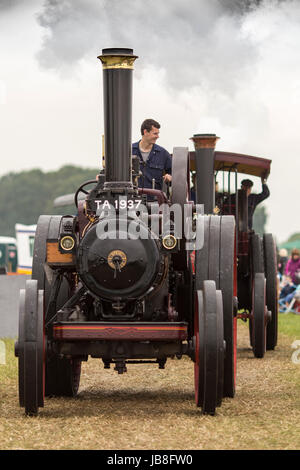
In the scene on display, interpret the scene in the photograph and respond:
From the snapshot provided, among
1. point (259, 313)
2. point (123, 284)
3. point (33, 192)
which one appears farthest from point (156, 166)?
point (33, 192)

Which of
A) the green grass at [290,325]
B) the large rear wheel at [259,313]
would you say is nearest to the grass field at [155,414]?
the large rear wheel at [259,313]

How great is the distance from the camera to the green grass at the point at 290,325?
13.4 m

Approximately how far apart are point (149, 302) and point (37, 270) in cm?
81

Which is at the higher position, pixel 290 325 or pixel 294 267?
pixel 294 267

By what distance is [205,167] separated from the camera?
1066cm

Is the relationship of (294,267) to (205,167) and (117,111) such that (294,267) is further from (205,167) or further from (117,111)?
(117,111)

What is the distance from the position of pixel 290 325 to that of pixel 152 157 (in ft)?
24.1

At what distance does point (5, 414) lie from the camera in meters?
6.31

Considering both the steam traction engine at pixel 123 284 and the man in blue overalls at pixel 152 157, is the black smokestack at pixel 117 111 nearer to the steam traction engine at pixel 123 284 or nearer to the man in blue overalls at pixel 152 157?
the steam traction engine at pixel 123 284

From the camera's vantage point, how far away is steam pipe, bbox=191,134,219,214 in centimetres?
1030

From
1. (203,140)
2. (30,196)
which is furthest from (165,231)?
(30,196)

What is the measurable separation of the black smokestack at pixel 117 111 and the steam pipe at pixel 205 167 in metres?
3.71
